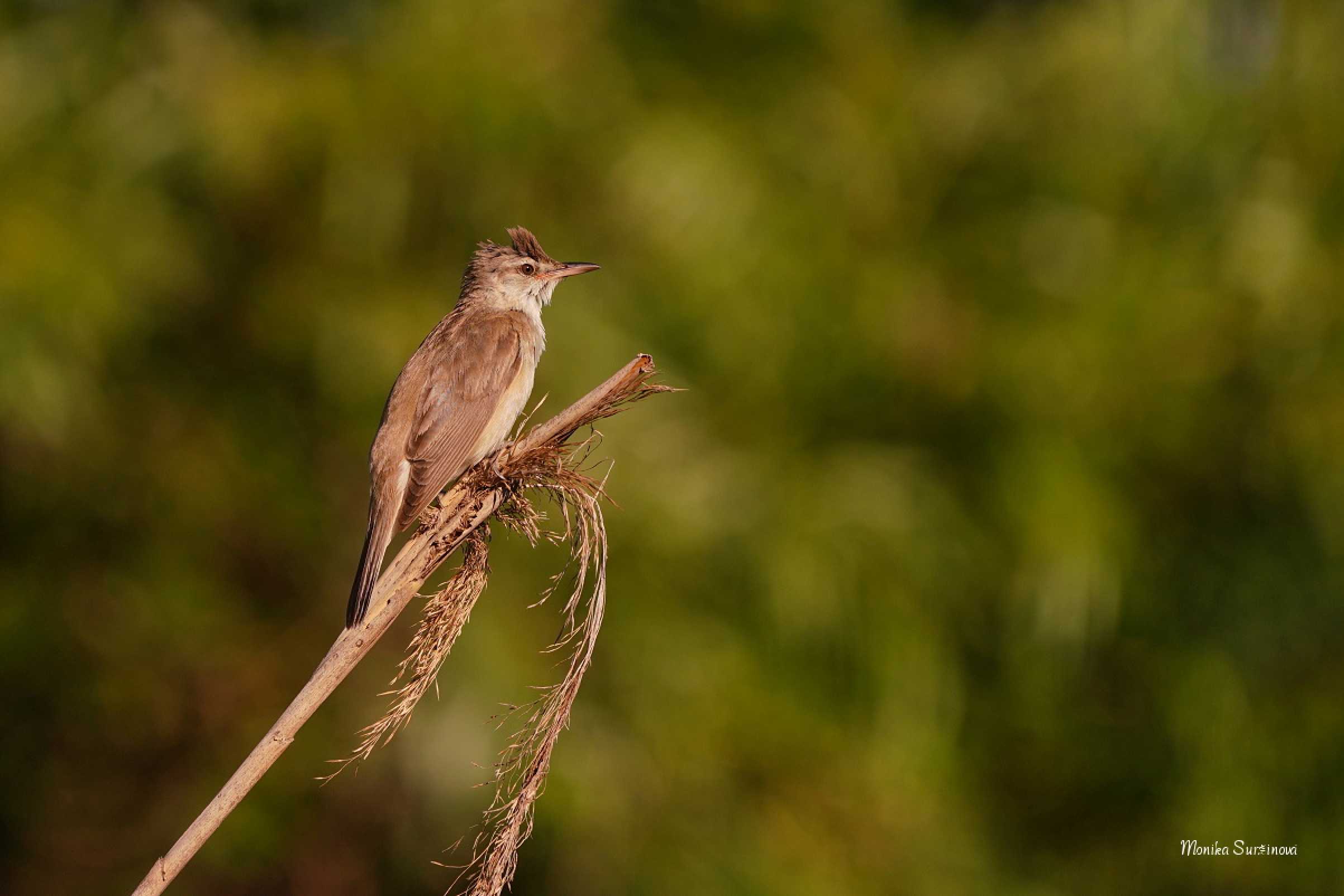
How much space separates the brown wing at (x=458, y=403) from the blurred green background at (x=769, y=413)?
233 centimetres

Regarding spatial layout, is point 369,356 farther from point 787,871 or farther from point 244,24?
point 787,871

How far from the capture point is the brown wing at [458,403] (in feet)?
13.1

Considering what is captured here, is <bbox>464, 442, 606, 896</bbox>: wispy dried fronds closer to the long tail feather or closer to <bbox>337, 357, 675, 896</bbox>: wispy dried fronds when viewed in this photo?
<bbox>337, 357, 675, 896</bbox>: wispy dried fronds

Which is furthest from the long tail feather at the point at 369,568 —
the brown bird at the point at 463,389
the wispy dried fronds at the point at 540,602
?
the wispy dried fronds at the point at 540,602

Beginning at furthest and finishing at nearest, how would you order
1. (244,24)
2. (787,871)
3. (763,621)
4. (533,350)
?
1. (244,24)
2. (763,621)
3. (787,871)
4. (533,350)

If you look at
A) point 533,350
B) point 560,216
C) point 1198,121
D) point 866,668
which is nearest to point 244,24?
point 560,216

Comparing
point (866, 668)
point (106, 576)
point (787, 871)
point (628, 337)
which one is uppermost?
point (628, 337)

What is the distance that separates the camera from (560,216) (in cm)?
785

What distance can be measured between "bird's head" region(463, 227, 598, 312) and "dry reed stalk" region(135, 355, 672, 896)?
190 centimetres

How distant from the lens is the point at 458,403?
4285 millimetres

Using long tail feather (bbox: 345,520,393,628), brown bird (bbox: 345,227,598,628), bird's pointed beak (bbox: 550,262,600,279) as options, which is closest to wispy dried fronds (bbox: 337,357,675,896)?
long tail feather (bbox: 345,520,393,628)

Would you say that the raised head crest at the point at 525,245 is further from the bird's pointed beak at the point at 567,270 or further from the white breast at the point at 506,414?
the white breast at the point at 506,414

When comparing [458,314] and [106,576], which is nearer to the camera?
[458,314]

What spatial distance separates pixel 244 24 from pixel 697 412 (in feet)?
12.7
